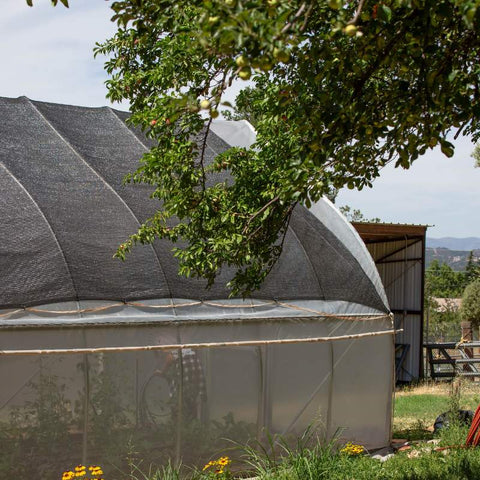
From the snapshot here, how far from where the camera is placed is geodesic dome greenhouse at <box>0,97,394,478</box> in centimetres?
786

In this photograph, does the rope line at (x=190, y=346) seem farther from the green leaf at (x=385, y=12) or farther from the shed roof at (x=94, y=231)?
the green leaf at (x=385, y=12)

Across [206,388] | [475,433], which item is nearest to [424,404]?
[475,433]

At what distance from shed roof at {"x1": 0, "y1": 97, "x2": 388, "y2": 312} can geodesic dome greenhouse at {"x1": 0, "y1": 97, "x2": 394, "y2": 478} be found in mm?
21

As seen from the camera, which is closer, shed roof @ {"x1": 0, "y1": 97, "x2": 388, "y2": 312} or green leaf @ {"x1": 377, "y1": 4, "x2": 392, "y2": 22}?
green leaf @ {"x1": 377, "y1": 4, "x2": 392, "y2": 22}

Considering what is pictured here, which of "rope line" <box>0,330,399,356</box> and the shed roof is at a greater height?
the shed roof

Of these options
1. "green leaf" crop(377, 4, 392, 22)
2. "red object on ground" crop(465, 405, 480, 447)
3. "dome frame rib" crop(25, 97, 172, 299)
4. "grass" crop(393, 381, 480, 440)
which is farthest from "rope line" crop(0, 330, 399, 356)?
"green leaf" crop(377, 4, 392, 22)

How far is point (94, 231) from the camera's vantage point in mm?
8961

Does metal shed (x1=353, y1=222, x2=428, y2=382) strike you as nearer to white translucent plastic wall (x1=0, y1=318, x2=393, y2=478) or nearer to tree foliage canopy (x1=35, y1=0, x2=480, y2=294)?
white translucent plastic wall (x1=0, y1=318, x2=393, y2=478)

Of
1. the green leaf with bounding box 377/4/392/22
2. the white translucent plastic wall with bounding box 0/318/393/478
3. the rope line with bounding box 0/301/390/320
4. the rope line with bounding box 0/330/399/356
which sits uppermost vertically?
the green leaf with bounding box 377/4/392/22

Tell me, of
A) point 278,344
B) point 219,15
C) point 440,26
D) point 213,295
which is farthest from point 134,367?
point 219,15

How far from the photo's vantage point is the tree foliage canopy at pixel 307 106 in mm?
5438

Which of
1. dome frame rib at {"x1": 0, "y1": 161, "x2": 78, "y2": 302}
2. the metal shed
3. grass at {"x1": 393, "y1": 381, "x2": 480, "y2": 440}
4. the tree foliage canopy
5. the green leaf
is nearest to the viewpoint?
the green leaf

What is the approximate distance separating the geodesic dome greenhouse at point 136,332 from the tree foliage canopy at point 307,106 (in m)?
1.34

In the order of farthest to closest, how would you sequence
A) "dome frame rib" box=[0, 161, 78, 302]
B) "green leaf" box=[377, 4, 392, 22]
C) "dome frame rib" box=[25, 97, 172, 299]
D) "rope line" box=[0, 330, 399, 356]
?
1. "dome frame rib" box=[25, 97, 172, 299]
2. "dome frame rib" box=[0, 161, 78, 302]
3. "rope line" box=[0, 330, 399, 356]
4. "green leaf" box=[377, 4, 392, 22]
